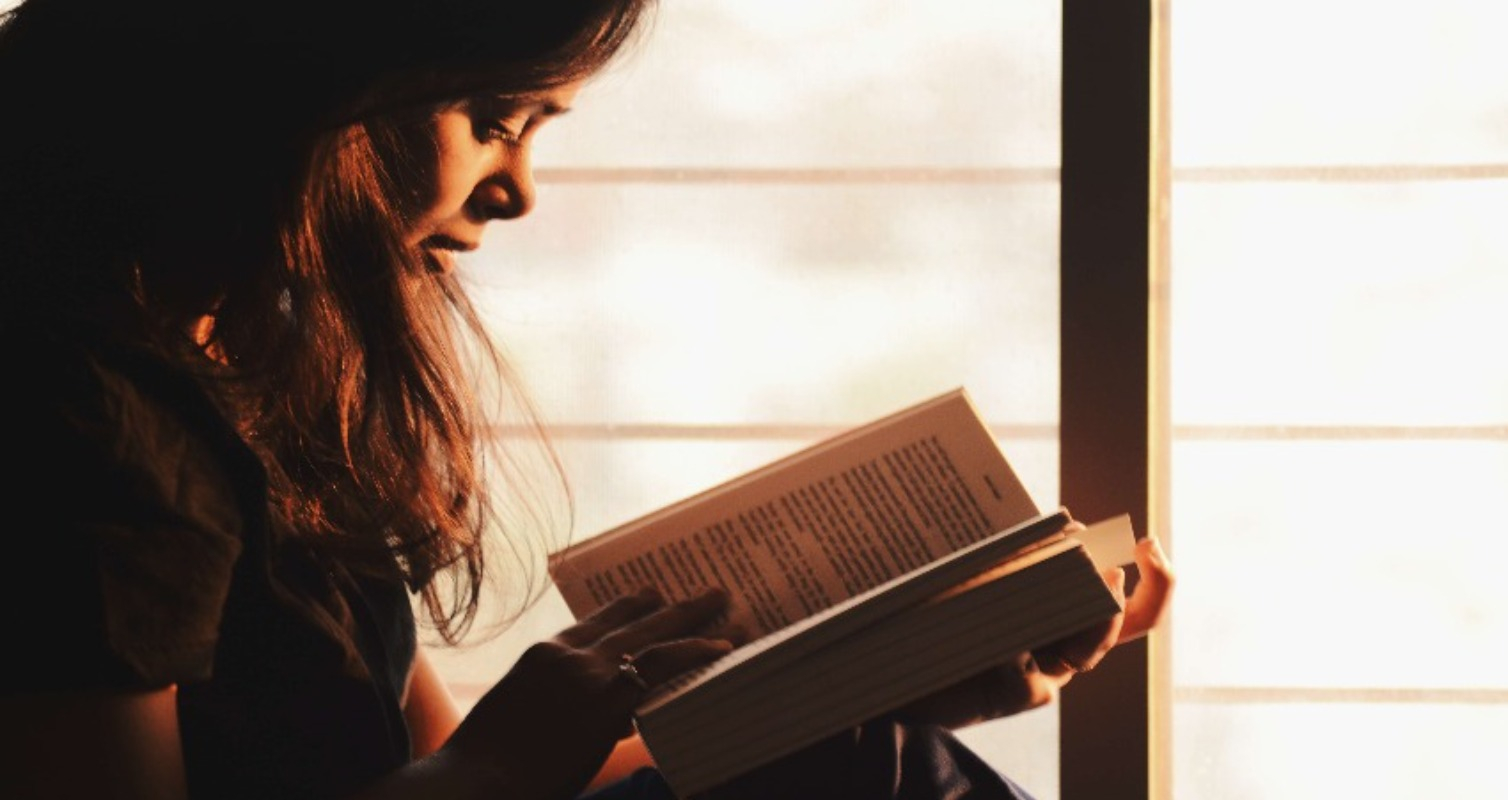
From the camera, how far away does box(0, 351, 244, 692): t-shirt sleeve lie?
0.69 meters

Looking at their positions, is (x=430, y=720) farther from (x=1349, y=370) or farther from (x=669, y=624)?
(x=1349, y=370)

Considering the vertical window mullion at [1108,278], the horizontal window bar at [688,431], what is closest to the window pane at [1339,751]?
the vertical window mullion at [1108,278]

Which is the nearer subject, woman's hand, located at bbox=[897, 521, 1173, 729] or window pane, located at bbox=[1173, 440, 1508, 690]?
woman's hand, located at bbox=[897, 521, 1173, 729]

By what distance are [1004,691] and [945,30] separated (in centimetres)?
68

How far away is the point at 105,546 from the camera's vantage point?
0.70 m

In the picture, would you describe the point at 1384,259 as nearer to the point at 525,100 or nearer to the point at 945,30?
the point at 945,30

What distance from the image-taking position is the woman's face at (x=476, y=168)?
0.95 metres

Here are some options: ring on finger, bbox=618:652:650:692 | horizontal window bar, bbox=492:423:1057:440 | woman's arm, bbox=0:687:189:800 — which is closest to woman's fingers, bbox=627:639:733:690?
ring on finger, bbox=618:652:650:692

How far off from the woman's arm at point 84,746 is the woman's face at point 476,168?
15.0 inches

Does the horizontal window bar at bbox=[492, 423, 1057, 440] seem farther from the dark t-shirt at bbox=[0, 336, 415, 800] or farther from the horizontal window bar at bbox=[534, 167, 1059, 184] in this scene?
the dark t-shirt at bbox=[0, 336, 415, 800]

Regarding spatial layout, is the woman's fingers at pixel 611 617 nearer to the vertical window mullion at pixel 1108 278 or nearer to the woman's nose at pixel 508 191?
the woman's nose at pixel 508 191

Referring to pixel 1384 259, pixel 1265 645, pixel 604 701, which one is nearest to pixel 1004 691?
pixel 604 701

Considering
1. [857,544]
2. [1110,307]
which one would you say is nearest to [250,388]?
[857,544]

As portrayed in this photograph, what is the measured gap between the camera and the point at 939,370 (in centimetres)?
142
